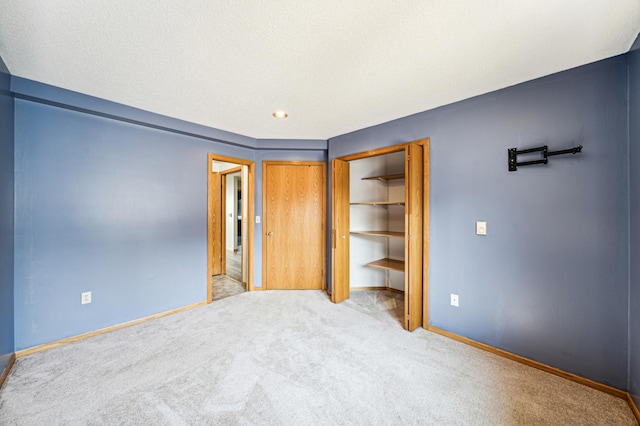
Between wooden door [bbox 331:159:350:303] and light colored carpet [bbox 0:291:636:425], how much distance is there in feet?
2.63

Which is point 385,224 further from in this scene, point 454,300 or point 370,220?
point 454,300

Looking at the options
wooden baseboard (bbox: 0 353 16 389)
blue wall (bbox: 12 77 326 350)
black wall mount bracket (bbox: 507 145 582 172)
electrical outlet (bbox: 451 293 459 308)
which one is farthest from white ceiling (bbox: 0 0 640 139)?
wooden baseboard (bbox: 0 353 16 389)

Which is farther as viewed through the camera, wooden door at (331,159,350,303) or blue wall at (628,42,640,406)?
wooden door at (331,159,350,303)

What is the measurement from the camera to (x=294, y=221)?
3.84 m

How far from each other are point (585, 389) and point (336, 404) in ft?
5.88

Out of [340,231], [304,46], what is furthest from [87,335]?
[304,46]

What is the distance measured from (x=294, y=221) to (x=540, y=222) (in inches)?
114

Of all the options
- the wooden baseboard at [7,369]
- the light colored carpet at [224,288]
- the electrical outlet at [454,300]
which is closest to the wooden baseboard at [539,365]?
the electrical outlet at [454,300]

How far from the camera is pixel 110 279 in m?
2.54

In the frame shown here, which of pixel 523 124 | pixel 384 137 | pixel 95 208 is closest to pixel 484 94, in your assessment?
pixel 523 124

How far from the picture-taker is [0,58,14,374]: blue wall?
1.82 meters

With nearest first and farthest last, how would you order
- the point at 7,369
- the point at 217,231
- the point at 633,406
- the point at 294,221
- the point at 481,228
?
1. the point at 633,406
2. the point at 7,369
3. the point at 481,228
4. the point at 294,221
5. the point at 217,231

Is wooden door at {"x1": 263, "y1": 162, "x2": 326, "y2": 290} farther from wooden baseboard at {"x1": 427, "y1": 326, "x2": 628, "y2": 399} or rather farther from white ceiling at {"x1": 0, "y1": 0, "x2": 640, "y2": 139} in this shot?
wooden baseboard at {"x1": 427, "y1": 326, "x2": 628, "y2": 399}

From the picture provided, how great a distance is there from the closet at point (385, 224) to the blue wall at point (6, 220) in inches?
116
